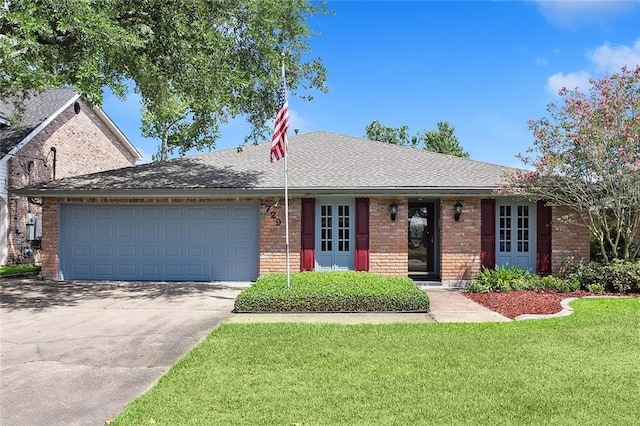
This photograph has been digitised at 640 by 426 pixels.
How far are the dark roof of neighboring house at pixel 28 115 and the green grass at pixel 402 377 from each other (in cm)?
1463

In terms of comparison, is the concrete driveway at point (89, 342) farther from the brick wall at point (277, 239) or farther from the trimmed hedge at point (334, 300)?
the brick wall at point (277, 239)

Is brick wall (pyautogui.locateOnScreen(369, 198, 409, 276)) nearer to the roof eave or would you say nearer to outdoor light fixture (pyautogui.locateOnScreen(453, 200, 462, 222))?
the roof eave

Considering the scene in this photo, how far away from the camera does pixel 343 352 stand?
5910mm

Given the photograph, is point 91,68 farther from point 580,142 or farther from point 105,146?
point 105,146

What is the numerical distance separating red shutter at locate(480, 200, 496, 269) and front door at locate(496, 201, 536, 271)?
5.4 inches

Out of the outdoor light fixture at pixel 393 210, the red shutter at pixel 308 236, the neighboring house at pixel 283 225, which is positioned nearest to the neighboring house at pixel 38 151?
the neighboring house at pixel 283 225

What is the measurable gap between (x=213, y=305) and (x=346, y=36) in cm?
911

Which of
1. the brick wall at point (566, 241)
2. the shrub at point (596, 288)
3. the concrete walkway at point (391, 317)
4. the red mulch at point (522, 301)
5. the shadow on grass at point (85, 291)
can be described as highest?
the brick wall at point (566, 241)

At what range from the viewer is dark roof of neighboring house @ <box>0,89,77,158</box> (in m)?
17.1

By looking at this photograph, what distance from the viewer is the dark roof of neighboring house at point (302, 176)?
12.4 m

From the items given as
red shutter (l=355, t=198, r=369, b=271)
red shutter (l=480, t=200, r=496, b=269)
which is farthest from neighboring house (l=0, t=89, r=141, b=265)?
red shutter (l=480, t=200, r=496, b=269)

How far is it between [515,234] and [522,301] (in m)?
3.62

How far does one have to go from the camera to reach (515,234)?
42.0 feet

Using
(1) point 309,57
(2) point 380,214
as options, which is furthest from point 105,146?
(2) point 380,214
